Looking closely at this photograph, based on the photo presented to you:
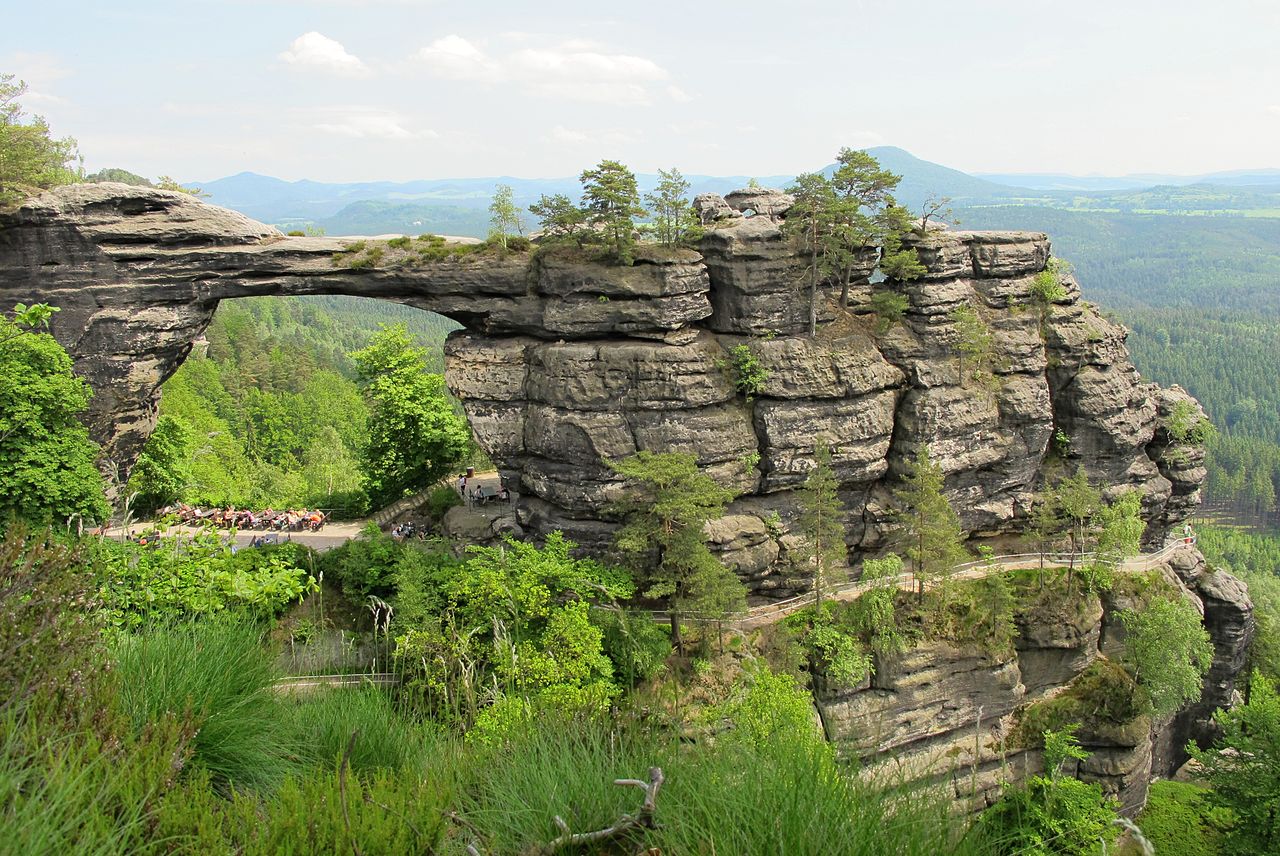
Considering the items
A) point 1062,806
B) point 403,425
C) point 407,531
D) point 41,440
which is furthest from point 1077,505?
point 41,440

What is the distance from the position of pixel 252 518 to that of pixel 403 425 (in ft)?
20.4

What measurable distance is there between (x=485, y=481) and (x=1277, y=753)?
26500 millimetres

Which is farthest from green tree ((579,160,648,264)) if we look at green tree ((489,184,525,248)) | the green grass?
the green grass

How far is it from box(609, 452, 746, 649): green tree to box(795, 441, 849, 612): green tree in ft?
8.71

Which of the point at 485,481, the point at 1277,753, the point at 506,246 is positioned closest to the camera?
the point at 1277,753

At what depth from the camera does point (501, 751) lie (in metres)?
5.98

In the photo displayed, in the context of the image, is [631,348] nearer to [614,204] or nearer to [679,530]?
[614,204]

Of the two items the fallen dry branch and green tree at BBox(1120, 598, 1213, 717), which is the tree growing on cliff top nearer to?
green tree at BBox(1120, 598, 1213, 717)

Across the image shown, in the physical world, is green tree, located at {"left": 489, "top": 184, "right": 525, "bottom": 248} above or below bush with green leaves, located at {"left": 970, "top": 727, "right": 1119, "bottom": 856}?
above

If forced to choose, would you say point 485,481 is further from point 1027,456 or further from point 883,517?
point 1027,456

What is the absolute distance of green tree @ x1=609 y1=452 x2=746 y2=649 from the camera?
72.0 feet

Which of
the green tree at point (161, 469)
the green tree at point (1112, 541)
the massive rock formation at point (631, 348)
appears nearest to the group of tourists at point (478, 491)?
the massive rock formation at point (631, 348)

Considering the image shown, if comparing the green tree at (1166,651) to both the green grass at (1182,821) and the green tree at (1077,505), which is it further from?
the green grass at (1182,821)

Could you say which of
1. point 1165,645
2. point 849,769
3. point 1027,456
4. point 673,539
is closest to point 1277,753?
point 1165,645
